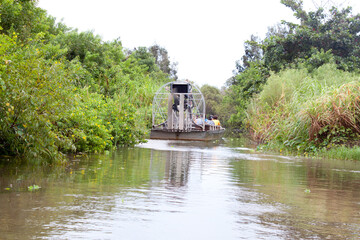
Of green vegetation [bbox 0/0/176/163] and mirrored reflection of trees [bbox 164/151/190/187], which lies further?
green vegetation [bbox 0/0/176/163]

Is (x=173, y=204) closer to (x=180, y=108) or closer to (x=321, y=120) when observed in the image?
(x=321, y=120)

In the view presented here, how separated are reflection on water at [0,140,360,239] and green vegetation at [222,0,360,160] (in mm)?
6002

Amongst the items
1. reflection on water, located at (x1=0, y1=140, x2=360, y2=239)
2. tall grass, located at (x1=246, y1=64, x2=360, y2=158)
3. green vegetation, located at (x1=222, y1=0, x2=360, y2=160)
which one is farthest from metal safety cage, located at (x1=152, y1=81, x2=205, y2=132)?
reflection on water, located at (x1=0, y1=140, x2=360, y2=239)

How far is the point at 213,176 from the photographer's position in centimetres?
1030

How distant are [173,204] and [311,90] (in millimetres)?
14596

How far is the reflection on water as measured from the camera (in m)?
5.19

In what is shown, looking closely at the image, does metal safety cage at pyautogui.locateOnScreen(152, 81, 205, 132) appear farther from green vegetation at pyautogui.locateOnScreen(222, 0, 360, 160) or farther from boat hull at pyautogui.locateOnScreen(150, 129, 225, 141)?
green vegetation at pyautogui.locateOnScreen(222, 0, 360, 160)

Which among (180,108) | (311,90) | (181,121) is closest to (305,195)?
(311,90)

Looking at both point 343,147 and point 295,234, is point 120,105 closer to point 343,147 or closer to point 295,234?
point 343,147

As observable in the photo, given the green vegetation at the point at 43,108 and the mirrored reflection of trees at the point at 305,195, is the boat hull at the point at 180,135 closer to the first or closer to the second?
the green vegetation at the point at 43,108

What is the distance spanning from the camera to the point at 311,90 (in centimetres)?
2008

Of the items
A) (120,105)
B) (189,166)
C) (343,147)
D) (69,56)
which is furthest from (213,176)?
(69,56)

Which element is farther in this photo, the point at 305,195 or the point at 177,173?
the point at 177,173

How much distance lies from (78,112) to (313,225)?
863 cm
